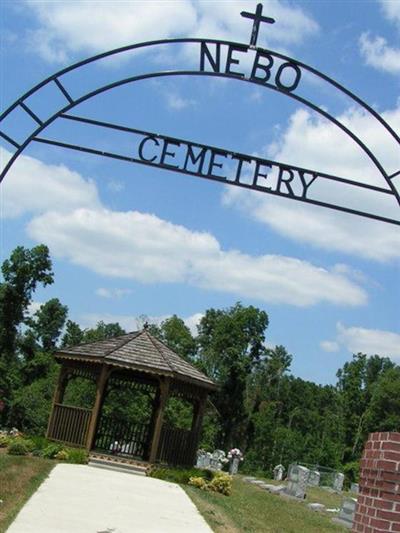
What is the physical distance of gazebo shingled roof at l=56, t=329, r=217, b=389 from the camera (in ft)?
68.6

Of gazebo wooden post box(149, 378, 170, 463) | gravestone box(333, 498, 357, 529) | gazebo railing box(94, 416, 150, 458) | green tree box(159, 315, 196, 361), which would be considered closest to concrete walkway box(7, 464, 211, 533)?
gazebo wooden post box(149, 378, 170, 463)

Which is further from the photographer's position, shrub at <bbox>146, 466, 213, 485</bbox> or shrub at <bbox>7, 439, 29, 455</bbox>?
shrub at <bbox>146, 466, 213, 485</bbox>

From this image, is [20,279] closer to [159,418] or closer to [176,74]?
[159,418]

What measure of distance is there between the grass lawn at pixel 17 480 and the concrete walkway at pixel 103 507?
0.13m

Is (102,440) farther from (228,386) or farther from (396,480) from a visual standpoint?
(228,386)

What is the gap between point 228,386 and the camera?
57094mm

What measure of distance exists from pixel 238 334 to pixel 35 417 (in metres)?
18.9

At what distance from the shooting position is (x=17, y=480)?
42.6ft

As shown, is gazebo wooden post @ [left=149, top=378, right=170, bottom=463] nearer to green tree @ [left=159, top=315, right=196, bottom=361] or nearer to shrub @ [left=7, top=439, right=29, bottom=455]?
shrub @ [left=7, top=439, right=29, bottom=455]

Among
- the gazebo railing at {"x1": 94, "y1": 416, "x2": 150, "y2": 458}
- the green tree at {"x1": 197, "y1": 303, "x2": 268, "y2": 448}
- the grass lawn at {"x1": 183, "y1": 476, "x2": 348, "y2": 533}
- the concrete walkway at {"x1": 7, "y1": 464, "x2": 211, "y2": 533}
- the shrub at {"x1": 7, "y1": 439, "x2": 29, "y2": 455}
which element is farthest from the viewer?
the green tree at {"x1": 197, "y1": 303, "x2": 268, "y2": 448}

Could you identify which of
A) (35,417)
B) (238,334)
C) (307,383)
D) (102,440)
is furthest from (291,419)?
(102,440)

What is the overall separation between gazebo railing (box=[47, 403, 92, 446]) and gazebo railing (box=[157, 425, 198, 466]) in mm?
2120

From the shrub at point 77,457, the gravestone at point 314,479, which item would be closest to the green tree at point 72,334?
the gravestone at point 314,479

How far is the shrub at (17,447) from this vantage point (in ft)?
60.4
